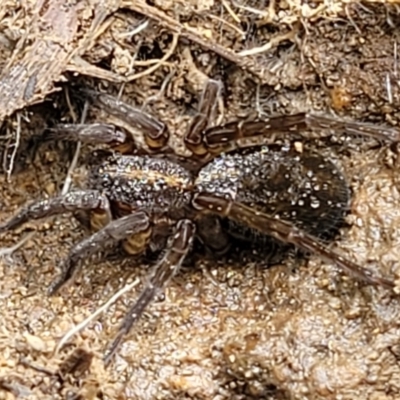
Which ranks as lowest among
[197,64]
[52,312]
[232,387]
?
[232,387]

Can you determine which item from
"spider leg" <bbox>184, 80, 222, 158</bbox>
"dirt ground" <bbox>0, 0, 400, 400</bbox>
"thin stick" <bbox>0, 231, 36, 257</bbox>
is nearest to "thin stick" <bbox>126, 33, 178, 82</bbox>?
"dirt ground" <bbox>0, 0, 400, 400</bbox>

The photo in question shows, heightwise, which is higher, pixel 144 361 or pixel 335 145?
pixel 335 145

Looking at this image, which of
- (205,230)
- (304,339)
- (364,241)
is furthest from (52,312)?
(364,241)

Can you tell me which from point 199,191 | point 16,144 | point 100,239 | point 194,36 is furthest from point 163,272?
point 194,36

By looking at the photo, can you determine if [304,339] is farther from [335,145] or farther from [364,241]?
[335,145]

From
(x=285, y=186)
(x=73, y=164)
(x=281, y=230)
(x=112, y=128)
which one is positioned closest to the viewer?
(x=281, y=230)

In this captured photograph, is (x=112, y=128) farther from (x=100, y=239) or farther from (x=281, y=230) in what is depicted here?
(x=281, y=230)

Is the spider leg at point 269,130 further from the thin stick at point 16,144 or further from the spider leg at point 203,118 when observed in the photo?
the thin stick at point 16,144
